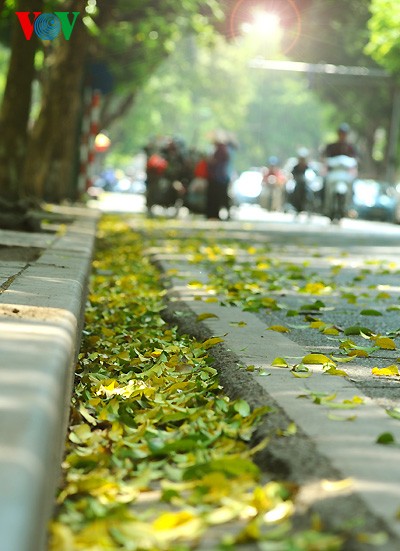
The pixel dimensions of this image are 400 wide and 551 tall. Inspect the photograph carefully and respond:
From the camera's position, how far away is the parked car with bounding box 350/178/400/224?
42188 millimetres

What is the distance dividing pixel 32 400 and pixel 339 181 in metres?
22.9

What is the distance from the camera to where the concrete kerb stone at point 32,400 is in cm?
238

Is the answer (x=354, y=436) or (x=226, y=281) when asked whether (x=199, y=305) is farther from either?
(x=354, y=436)

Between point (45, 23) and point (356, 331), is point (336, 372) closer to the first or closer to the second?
point (356, 331)

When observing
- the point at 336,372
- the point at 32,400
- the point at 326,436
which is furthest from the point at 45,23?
the point at 32,400

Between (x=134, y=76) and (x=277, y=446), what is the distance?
37887 millimetres

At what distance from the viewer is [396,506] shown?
2.98 metres

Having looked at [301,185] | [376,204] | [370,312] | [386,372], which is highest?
[386,372]

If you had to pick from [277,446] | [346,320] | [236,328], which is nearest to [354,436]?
[277,446]

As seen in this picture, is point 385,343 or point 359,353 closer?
point 359,353

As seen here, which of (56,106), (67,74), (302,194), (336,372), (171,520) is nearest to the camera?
(171,520)

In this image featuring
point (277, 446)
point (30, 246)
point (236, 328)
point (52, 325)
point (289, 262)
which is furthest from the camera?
point (289, 262)

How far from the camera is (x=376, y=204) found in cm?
4228

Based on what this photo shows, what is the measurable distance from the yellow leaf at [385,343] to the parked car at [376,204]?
115 ft
